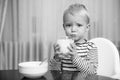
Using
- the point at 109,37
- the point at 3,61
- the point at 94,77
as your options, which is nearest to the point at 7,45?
the point at 3,61

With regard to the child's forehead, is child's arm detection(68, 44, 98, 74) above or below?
below

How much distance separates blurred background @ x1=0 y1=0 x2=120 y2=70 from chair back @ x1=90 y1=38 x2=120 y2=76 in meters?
1.28

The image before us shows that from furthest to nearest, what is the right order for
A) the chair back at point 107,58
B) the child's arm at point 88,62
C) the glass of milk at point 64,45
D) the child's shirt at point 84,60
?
the chair back at point 107,58, the child's shirt at point 84,60, the child's arm at point 88,62, the glass of milk at point 64,45

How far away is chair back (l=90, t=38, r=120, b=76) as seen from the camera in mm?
1450

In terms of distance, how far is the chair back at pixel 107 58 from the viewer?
145 centimetres

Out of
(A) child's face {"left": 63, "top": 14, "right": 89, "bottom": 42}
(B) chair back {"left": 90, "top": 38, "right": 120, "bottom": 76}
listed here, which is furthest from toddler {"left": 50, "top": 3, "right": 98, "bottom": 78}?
(B) chair back {"left": 90, "top": 38, "right": 120, "bottom": 76}

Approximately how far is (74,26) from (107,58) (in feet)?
1.15

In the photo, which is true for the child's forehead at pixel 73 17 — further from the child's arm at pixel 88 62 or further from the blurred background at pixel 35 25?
the blurred background at pixel 35 25

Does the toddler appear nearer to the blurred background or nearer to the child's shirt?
the child's shirt

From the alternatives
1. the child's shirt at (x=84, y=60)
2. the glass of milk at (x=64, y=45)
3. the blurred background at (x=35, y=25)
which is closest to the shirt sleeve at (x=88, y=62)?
the child's shirt at (x=84, y=60)

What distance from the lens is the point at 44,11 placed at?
2.79 metres

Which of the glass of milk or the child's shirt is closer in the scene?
the glass of milk

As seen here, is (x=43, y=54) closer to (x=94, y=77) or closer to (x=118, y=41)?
(x=118, y=41)

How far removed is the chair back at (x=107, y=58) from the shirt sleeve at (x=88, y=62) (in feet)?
0.43
